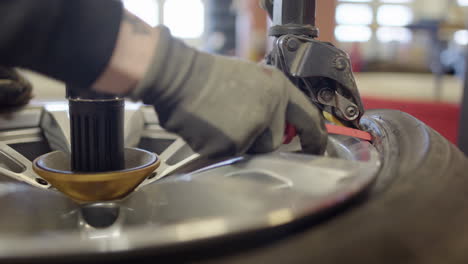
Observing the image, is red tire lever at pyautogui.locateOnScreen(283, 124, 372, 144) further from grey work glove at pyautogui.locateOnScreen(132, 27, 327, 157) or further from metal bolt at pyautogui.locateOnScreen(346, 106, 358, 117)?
grey work glove at pyautogui.locateOnScreen(132, 27, 327, 157)

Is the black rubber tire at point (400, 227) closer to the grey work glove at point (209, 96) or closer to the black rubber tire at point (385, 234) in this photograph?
the black rubber tire at point (385, 234)

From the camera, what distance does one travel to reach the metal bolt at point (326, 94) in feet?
2.19

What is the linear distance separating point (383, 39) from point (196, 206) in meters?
7.19

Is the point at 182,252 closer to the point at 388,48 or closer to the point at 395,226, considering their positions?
the point at 395,226

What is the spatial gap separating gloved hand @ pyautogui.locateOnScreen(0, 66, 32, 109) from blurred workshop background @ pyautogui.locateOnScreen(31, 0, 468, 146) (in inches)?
34.4

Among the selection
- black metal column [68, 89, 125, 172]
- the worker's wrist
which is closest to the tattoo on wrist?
the worker's wrist

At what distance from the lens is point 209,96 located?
0.46 metres

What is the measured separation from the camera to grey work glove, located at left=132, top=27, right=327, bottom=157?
17.5 inches

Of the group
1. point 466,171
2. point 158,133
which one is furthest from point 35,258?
point 158,133

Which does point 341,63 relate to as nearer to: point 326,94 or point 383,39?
point 326,94

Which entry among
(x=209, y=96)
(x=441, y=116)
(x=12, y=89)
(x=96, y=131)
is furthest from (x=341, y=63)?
(x=441, y=116)

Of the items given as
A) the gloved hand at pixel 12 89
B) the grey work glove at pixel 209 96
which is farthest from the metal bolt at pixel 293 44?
the gloved hand at pixel 12 89

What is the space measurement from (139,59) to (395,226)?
1.00 ft

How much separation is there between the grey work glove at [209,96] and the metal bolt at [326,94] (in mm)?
197
